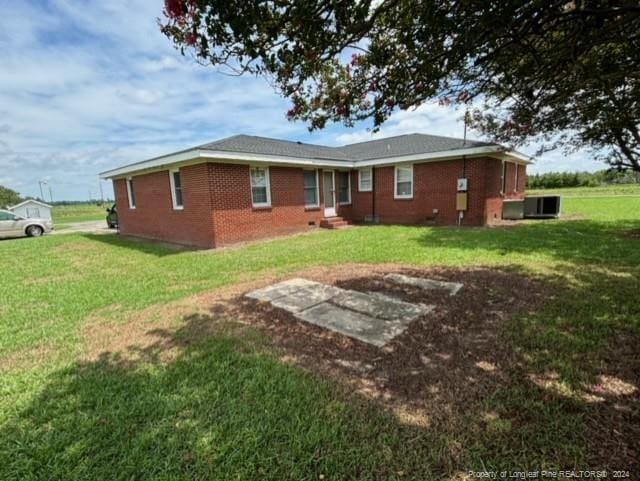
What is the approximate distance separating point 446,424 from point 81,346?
12.1 feet

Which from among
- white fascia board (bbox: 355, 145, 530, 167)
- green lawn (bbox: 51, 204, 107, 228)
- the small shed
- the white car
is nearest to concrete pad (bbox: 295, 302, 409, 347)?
white fascia board (bbox: 355, 145, 530, 167)

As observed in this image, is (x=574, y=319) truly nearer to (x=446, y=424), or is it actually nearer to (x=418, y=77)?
(x=446, y=424)

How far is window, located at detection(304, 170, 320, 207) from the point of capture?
12.3 meters

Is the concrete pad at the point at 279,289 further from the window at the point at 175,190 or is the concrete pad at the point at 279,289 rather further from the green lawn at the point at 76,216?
the green lawn at the point at 76,216

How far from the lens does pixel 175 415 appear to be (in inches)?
89.0

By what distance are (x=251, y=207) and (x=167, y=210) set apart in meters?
3.37

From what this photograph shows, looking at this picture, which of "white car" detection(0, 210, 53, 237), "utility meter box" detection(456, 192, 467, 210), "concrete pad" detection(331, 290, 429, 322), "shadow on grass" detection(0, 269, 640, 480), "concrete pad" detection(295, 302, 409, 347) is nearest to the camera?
"shadow on grass" detection(0, 269, 640, 480)

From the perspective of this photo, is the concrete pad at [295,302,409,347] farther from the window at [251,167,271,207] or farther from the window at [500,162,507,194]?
the window at [500,162,507,194]

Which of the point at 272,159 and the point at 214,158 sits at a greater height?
the point at 272,159

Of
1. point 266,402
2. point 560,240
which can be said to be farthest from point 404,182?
point 266,402

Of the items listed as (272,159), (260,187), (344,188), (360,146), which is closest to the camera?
(272,159)

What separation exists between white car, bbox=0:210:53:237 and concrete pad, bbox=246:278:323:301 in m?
18.1

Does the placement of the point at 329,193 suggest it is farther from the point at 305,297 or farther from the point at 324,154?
the point at 305,297

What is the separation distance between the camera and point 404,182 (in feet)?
42.6
